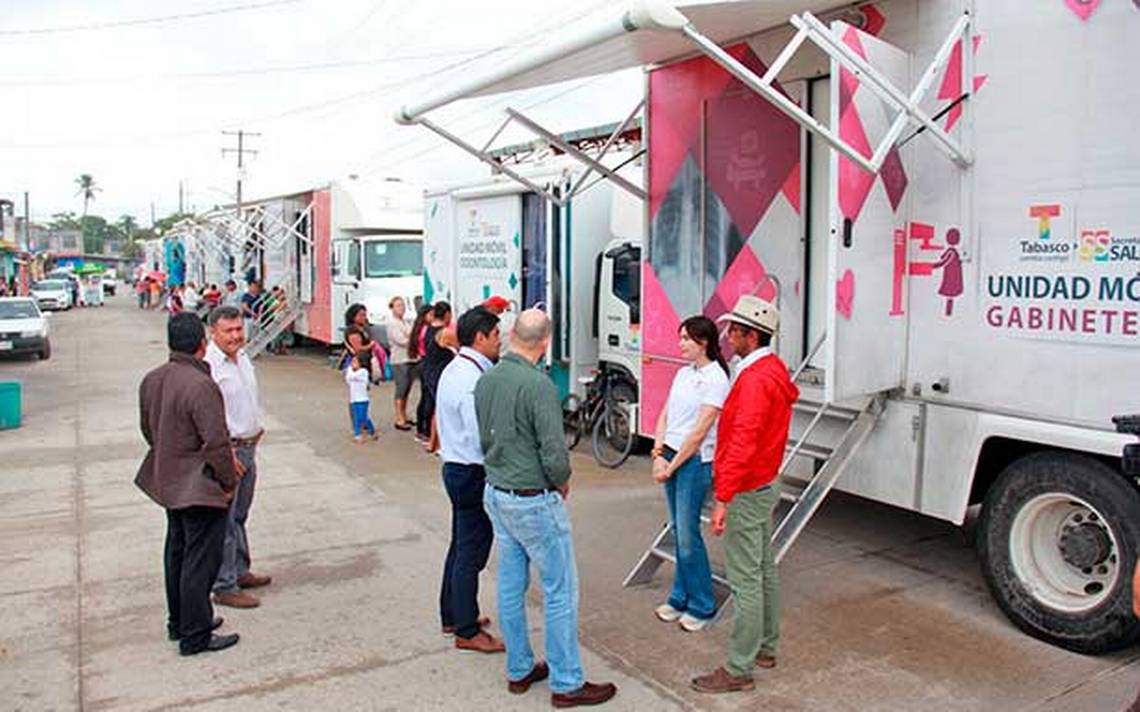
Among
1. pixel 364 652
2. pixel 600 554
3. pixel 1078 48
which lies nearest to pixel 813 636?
pixel 600 554

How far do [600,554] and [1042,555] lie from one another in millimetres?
2767

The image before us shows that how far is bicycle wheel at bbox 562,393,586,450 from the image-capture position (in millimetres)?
10477

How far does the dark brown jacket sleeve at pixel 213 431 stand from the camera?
4789 mm

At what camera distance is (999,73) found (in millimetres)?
5121

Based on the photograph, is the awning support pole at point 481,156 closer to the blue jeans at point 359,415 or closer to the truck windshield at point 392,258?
the blue jeans at point 359,415

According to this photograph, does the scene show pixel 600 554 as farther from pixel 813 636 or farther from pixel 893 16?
pixel 893 16

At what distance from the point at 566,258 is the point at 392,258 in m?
8.80

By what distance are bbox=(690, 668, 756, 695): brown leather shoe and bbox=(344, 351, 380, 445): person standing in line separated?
23.5 feet

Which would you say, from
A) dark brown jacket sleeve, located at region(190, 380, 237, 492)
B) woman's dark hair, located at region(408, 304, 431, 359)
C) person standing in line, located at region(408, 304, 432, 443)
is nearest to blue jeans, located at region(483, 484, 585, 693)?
dark brown jacket sleeve, located at region(190, 380, 237, 492)

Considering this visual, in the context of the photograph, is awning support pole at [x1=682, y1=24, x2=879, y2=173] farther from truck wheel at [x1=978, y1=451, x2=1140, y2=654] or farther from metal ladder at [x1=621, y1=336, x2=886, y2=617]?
truck wheel at [x1=978, y1=451, x2=1140, y2=654]

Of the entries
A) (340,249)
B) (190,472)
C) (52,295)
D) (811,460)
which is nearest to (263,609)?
(190,472)

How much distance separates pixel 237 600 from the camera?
5684mm

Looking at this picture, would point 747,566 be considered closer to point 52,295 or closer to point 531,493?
point 531,493

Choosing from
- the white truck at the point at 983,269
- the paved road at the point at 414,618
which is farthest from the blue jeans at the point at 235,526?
the white truck at the point at 983,269
